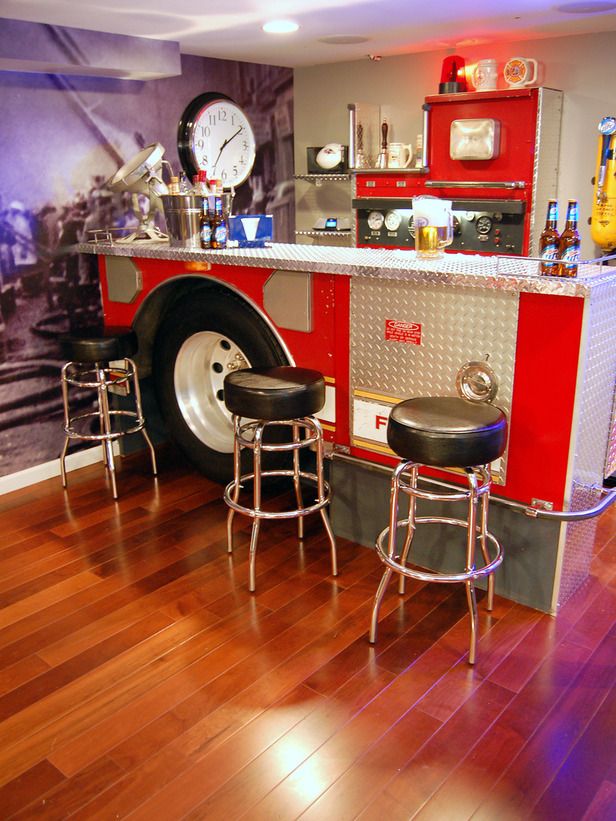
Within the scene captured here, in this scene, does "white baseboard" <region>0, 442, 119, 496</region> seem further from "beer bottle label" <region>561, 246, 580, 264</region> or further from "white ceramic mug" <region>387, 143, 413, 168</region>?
"white ceramic mug" <region>387, 143, 413, 168</region>

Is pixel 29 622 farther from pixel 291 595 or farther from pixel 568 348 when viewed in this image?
pixel 568 348

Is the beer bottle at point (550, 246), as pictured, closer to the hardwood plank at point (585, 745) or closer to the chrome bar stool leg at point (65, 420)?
the hardwood plank at point (585, 745)

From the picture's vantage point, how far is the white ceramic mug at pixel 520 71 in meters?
5.02

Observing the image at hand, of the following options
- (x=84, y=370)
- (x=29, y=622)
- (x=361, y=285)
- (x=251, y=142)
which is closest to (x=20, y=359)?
(x=84, y=370)

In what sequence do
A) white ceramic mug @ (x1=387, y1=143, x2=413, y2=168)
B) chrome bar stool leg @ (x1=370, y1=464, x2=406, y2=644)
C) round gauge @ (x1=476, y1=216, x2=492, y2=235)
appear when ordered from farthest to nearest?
white ceramic mug @ (x1=387, y1=143, x2=413, y2=168)
round gauge @ (x1=476, y1=216, x2=492, y2=235)
chrome bar stool leg @ (x1=370, y1=464, x2=406, y2=644)

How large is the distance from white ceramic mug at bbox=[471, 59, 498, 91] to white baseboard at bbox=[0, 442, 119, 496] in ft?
11.6

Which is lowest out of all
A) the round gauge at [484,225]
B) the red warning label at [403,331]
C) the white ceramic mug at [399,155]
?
the red warning label at [403,331]

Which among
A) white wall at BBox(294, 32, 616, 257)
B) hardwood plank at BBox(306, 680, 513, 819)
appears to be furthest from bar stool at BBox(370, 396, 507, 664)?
white wall at BBox(294, 32, 616, 257)

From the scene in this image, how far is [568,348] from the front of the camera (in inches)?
101

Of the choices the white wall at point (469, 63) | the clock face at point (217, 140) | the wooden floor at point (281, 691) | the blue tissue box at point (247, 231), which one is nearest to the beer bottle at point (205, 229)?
the blue tissue box at point (247, 231)

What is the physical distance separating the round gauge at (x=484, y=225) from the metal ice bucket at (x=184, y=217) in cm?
244

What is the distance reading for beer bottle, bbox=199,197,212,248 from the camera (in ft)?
12.1

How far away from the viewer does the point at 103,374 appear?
3.90 meters

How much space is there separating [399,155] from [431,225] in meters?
2.95
